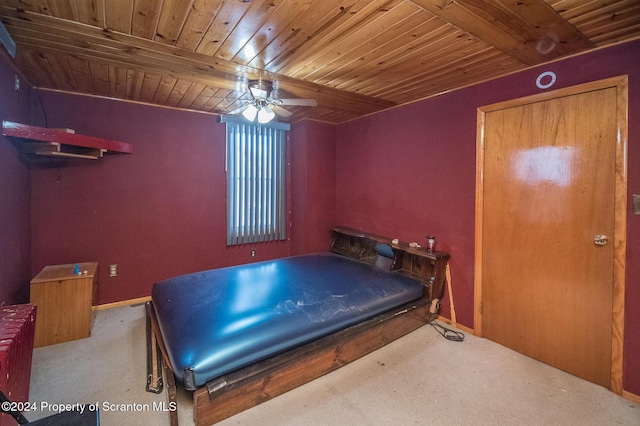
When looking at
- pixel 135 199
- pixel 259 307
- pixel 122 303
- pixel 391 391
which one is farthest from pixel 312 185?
pixel 391 391

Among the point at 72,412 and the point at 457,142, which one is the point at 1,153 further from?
the point at 457,142

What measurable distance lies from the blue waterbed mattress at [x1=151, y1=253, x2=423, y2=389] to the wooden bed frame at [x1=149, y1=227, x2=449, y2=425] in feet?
0.19

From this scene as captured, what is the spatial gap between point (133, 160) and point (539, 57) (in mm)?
4210

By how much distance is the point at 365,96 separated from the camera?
3.22 m

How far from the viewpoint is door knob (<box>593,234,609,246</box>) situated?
2.09 meters

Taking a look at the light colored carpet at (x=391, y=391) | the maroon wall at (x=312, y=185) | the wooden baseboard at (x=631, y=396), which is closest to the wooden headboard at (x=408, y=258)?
the maroon wall at (x=312, y=185)

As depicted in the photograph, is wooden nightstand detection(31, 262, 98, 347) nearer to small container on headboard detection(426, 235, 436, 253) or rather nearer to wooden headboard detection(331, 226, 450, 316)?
wooden headboard detection(331, 226, 450, 316)

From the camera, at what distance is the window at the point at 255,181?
4.16 m

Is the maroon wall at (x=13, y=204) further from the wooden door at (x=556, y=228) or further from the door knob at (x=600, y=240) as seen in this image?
the door knob at (x=600, y=240)

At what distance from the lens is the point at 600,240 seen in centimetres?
211

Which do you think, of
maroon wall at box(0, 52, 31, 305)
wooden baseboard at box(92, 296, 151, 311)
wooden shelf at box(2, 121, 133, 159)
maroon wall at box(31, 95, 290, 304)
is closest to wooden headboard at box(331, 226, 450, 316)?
maroon wall at box(31, 95, 290, 304)

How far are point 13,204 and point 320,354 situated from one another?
2.96 metres

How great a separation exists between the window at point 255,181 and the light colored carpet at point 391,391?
6.68ft

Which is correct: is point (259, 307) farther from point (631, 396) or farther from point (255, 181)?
point (631, 396)
